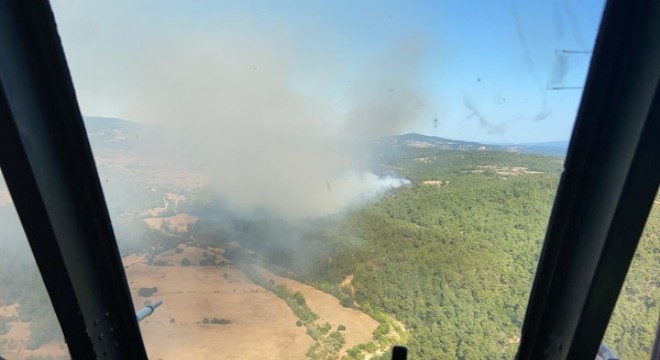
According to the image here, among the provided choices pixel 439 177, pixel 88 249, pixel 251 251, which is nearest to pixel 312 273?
pixel 251 251

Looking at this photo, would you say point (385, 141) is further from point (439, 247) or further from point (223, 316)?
point (223, 316)

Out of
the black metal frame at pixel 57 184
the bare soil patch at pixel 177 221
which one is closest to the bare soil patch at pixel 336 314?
the bare soil patch at pixel 177 221

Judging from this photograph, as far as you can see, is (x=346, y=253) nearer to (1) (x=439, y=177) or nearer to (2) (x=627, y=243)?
(1) (x=439, y=177)

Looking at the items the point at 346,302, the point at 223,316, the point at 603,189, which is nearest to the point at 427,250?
the point at 346,302

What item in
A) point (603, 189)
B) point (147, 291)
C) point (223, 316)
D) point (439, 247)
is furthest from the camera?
point (223, 316)

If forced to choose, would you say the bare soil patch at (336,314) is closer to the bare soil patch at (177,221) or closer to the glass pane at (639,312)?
the bare soil patch at (177,221)

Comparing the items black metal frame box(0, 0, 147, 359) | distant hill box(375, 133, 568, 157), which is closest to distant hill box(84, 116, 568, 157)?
distant hill box(375, 133, 568, 157)

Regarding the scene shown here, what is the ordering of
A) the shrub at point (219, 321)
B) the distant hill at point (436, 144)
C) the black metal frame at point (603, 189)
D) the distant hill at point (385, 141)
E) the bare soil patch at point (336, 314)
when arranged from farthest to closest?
the shrub at point (219, 321) < the bare soil patch at point (336, 314) < the distant hill at point (436, 144) < the distant hill at point (385, 141) < the black metal frame at point (603, 189)
